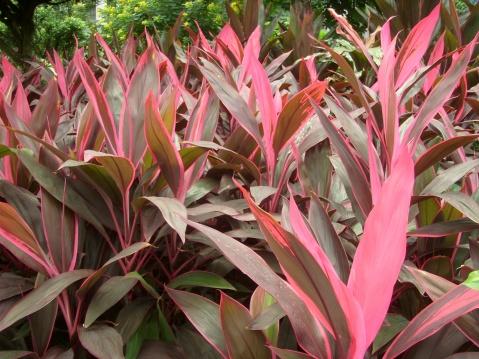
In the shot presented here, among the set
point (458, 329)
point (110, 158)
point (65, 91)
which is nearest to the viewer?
point (458, 329)

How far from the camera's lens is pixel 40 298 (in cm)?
87

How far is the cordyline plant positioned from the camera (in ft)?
2.24

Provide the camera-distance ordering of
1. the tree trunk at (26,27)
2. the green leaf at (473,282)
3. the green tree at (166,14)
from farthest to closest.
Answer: the green tree at (166,14)
the tree trunk at (26,27)
the green leaf at (473,282)

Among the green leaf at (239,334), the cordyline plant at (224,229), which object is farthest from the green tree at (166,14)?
the green leaf at (239,334)

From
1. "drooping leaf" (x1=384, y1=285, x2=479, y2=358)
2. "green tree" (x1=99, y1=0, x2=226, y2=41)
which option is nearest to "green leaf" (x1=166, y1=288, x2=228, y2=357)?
"drooping leaf" (x1=384, y1=285, x2=479, y2=358)

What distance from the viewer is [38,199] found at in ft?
3.50

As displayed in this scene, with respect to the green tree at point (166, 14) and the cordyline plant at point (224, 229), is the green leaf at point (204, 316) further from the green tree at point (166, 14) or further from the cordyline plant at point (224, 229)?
the green tree at point (166, 14)

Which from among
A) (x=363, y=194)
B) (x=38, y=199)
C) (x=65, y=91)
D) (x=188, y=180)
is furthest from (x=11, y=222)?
(x=65, y=91)

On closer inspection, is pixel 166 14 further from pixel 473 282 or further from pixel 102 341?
pixel 473 282

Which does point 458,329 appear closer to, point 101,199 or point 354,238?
point 354,238

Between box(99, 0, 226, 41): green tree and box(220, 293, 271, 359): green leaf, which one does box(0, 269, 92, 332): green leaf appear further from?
box(99, 0, 226, 41): green tree

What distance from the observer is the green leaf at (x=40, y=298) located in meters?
0.86

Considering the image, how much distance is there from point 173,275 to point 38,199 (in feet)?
1.02

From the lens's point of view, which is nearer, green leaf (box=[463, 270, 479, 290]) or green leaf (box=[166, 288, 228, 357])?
green leaf (box=[463, 270, 479, 290])
